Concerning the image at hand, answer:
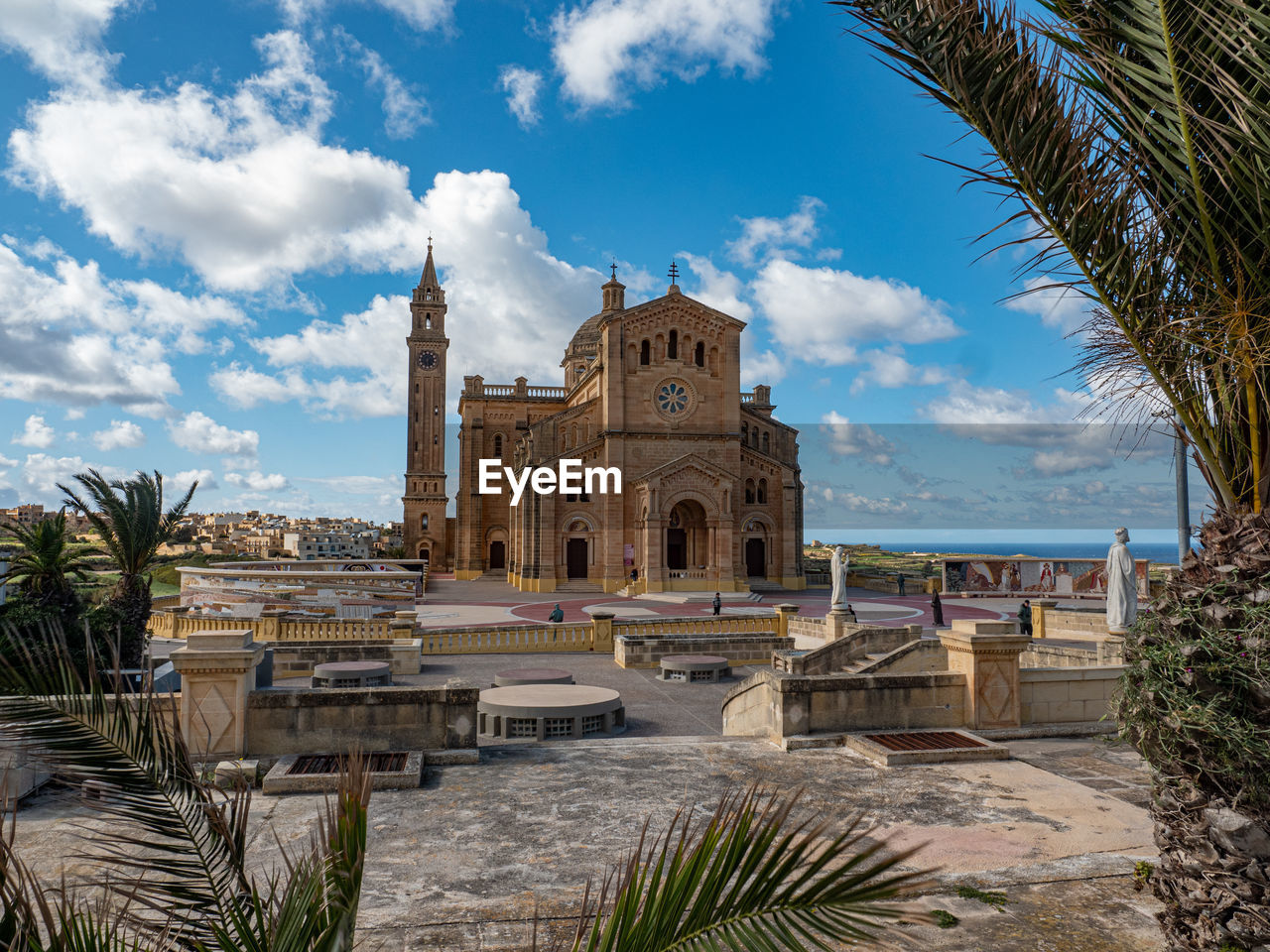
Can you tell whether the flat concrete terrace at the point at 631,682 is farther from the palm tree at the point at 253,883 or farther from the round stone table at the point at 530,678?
the palm tree at the point at 253,883

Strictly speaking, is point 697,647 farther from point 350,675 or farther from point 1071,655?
point 1071,655

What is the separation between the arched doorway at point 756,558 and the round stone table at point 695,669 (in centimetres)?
2619

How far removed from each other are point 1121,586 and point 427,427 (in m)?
56.6

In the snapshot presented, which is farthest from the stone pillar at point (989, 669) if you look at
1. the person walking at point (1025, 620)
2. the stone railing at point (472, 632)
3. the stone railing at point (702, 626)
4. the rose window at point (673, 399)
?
the rose window at point (673, 399)

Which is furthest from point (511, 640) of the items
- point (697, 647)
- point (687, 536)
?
point (687, 536)

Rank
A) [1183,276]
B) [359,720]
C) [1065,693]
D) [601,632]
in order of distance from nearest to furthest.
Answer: [1183,276] < [359,720] < [1065,693] < [601,632]

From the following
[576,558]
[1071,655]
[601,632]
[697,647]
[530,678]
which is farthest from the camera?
[576,558]

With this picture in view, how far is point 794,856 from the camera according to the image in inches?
108

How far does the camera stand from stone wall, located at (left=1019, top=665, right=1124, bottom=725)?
11484 millimetres

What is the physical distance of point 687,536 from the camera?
45531mm

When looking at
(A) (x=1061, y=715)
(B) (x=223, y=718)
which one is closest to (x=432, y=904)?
(B) (x=223, y=718)

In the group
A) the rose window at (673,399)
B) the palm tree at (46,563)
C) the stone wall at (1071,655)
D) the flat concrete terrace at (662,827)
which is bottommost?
the flat concrete terrace at (662,827)

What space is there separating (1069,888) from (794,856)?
4.78 meters

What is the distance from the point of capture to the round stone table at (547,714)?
12906 mm
